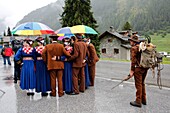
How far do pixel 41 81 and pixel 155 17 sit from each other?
15052 cm

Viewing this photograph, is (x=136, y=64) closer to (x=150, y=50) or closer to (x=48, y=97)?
(x=150, y=50)

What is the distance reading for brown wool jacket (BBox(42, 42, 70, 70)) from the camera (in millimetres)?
6164

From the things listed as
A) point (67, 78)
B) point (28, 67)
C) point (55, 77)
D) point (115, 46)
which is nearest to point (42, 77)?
point (55, 77)

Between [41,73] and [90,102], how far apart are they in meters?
1.79

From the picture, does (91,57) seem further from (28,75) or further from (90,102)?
(28,75)

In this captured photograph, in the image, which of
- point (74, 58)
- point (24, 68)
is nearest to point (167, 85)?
point (74, 58)

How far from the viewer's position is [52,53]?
6.20 m

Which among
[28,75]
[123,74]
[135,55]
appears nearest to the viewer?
[135,55]

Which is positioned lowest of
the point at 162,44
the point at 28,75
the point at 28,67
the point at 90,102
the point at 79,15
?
the point at 90,102

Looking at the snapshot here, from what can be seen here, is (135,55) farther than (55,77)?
No

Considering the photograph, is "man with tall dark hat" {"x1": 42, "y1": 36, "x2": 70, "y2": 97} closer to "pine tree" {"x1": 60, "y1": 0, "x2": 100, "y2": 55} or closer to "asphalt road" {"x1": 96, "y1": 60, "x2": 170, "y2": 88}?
"asphalt road" {"x1": 96, "y1": 60, "x2": 170, "y2": 88}

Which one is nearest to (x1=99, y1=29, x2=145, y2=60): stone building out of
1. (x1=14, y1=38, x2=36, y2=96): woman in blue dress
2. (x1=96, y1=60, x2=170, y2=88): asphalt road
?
(x1=96, y1=60, x2=170, y2=88): asphalt road

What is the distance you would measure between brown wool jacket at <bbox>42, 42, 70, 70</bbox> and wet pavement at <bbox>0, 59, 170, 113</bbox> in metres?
0.99

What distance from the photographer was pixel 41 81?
255 inches
